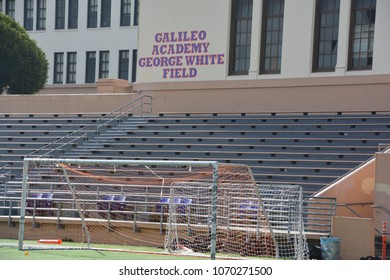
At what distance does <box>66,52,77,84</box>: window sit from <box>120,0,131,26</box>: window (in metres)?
3.81

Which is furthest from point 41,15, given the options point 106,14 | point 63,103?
point 63,103

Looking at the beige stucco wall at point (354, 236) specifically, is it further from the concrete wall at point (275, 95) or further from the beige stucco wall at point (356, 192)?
the concrete wall at point (275, 95)

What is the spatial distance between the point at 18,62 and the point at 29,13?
49.5ft

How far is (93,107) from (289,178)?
11.0m

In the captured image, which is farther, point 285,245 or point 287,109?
point 287,109

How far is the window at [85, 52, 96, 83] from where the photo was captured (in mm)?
56719

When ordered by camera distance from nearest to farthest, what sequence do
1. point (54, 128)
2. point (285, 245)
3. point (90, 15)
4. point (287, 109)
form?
point (285, 245) < point (287, 109) < point (54, 128) < point (90, 15)

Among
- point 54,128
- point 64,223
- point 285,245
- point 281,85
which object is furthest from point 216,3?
point 285,245

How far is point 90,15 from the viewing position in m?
57.9

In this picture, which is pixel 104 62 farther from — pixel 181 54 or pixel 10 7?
pixel 181 54

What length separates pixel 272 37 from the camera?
3234 cm

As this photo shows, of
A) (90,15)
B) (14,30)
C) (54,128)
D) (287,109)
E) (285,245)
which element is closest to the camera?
(285,245)
